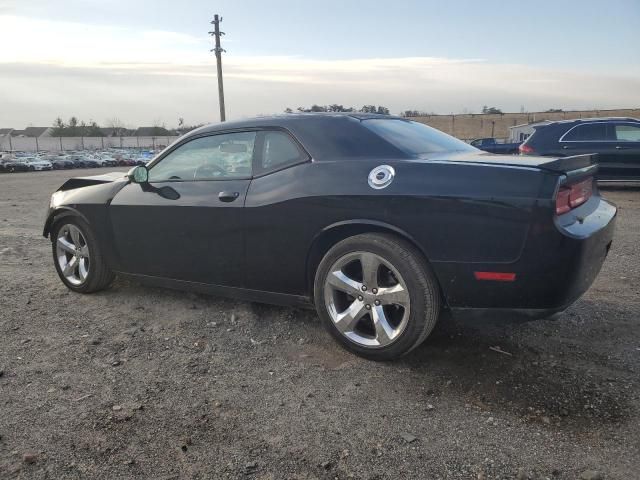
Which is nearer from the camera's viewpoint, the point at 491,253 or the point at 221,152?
the point at 491,253

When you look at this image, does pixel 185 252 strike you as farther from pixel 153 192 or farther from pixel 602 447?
pixel 602 447

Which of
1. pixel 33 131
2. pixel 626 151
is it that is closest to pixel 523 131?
pixel 626 151

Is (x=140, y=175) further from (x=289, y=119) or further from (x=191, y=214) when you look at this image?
(x=289, y=119)

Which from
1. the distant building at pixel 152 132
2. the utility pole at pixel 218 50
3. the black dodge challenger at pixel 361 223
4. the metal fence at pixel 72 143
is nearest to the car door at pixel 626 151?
the black dodge challenger at pixel 361 223

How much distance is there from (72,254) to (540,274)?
387 centimetres

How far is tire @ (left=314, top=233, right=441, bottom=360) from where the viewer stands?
10.1ft

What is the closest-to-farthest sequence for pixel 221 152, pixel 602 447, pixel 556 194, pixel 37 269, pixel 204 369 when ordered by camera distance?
1. pixel 602 447
2. pixel 556 194
3. pixel 204 369
4. pixel 221 152
5. pixel 37 269

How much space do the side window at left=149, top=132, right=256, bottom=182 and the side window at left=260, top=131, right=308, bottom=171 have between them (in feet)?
0.39

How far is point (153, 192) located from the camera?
164 inches

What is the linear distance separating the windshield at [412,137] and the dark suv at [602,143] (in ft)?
25.1

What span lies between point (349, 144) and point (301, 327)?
1.35 m

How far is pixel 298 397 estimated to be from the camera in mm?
2916

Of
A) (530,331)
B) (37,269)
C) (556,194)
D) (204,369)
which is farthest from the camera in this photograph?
(37,269)

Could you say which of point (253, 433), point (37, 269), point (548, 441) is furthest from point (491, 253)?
point (37, 269)
